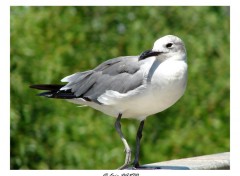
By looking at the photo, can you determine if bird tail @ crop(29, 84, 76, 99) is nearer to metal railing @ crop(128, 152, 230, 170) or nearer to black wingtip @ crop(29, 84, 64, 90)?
black wingtip @ crop(29, 84, 64, 90)

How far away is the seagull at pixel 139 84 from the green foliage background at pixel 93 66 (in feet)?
4.12

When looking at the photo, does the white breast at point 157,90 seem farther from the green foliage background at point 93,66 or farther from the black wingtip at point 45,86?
the green foliage background at point 93,66

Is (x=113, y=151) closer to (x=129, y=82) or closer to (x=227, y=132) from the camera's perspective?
(x=227, y=132)

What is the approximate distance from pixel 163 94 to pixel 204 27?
2.99 metres

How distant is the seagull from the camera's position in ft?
15.4

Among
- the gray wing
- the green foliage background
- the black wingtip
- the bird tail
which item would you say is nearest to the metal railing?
the gray wing

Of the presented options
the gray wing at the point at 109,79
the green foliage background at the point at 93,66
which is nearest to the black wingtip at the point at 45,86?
the gray wing at the point at 109,79

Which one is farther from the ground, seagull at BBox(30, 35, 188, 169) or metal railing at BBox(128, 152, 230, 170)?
seagull at BBox(30, 35, 188, 169)

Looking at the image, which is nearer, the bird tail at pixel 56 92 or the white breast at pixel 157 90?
the white breast at pixel 157 90

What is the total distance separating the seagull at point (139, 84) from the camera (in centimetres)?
470

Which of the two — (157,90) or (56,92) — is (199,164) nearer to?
(157,90)

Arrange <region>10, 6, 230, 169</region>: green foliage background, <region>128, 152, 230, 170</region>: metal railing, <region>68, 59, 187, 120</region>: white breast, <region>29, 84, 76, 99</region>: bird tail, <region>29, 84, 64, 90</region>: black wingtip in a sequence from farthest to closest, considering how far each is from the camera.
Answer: <region>10, 6, 230, 169</region>: green foliage background
<region>29, 84, 64, 90</region>: black wingtip
<region>29, 84, 76, 99</region>: bird tail
<region>128, 152, 230, 170</region>: metal railing
<region>68, 59, 187, 120</region>: white breast

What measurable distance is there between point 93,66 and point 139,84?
211cm

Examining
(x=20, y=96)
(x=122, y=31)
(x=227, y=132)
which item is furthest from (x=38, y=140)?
(x=227, y=132)
